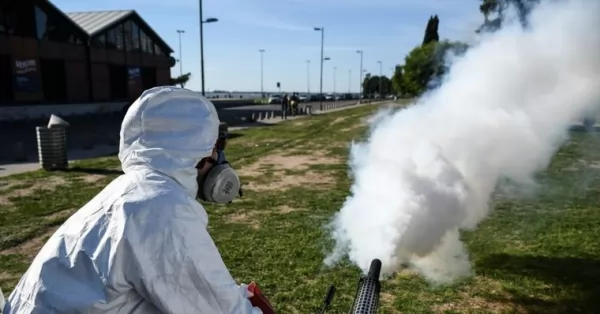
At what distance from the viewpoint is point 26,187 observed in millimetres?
11453

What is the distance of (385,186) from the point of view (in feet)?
20.4

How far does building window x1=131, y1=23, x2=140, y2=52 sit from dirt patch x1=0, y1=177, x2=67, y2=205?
3423cm

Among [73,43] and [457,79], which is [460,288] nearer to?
[457,79]

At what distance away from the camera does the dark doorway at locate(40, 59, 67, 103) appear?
3506cm

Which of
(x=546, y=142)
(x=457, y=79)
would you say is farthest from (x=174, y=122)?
(x=546, y=142)

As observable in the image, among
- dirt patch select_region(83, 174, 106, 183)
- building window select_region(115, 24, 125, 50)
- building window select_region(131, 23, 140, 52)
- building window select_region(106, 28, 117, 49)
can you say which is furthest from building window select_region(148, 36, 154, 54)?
dirt patch select_region(83, 174, 106, 183)

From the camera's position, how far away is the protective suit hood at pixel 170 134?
6.16 ft

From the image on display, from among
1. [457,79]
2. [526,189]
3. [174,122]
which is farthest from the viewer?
[526,189]

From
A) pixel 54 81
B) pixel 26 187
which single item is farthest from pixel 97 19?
pixel 26 187

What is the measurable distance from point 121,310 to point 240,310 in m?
0.43

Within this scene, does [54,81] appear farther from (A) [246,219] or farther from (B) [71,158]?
(A) [246,219]

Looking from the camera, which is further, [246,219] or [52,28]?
[52,28]

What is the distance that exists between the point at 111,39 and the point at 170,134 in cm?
4277

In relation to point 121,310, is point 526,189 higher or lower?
lower
